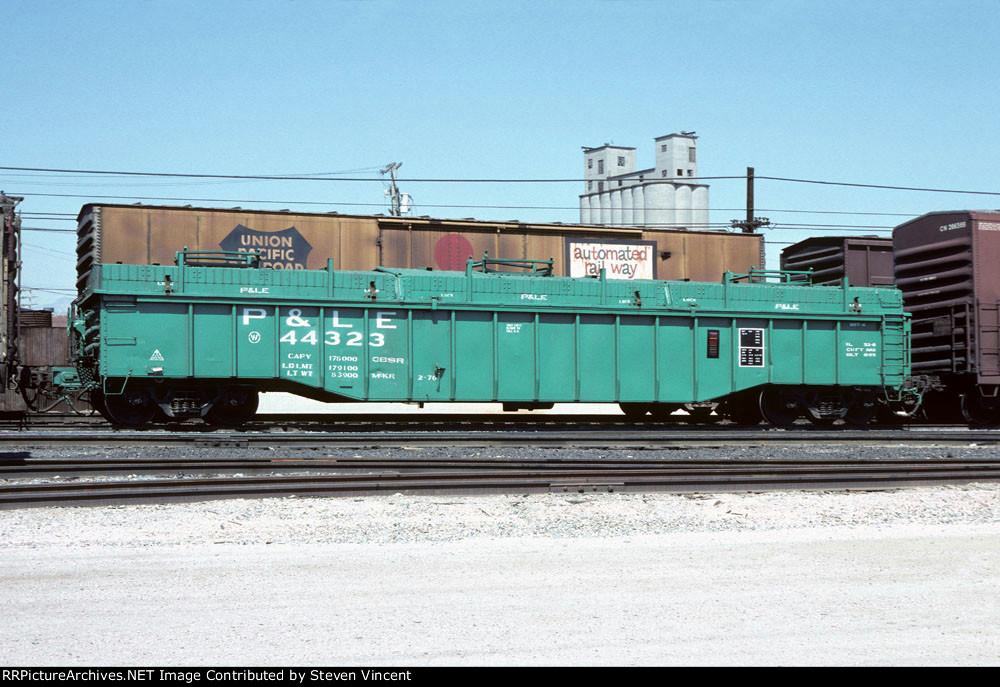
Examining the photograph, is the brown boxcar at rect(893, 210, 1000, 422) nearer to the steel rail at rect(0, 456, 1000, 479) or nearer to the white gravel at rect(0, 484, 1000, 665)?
the steel rail at rect(0, 456, 1000, 479)

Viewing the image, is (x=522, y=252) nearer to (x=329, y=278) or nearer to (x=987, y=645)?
(x=329, y=278)

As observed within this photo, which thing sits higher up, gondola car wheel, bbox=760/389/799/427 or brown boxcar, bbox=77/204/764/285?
brown boxcar, bbox=77/204/764/285

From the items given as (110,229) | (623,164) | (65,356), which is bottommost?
(65,356)

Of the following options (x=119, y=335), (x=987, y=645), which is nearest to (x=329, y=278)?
(x=119, y=335)

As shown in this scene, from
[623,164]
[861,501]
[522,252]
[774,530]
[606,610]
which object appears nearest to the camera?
[606,610]

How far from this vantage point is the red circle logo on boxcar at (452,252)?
24.8 m

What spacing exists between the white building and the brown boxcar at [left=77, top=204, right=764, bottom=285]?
6335 centimetres

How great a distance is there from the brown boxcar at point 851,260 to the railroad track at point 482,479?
32.0 ft

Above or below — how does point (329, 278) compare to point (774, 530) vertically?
above

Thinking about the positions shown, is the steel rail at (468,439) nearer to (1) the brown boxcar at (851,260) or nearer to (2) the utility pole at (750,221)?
Answer: (1) the brown boxcar at (851,260)

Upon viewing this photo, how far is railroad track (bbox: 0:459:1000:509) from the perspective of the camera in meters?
10.3

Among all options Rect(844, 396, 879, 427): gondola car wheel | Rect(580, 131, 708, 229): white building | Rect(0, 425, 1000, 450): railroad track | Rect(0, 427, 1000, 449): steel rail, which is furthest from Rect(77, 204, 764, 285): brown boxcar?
Rect(580, 131, 708, 229): white building

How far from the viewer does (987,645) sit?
5348 mm

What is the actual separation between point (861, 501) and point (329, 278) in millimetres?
11056
